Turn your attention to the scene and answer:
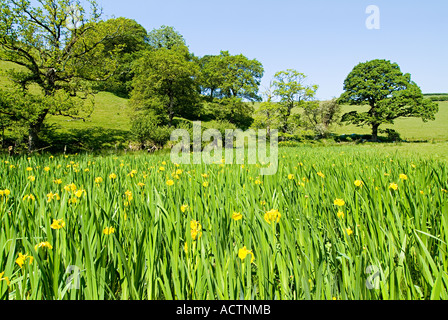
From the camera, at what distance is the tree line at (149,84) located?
1071cm

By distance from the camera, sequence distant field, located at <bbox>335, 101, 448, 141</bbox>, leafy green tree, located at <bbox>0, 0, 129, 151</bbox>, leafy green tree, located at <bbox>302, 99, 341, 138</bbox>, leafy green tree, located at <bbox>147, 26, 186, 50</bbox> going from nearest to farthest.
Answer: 1. leafy green tree, located at <bbox>0, 0, 129, 151</bbox>
2. distant field, located at <bbox>335, 101, 448, 141</bbox>
3. leafy green tree, located at <bbox>302, 99, 341, 138</bbox>
4. leafy green tree, located at <bbox>147, 26, 186, 50</bbox>

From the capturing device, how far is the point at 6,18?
10.1 meters

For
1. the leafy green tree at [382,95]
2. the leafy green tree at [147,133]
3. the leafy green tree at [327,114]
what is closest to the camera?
the leafy green tree at [147,133]

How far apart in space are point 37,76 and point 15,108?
2258 mm

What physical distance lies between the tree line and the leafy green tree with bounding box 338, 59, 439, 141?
0.34 feet

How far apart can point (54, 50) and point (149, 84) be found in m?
11.4

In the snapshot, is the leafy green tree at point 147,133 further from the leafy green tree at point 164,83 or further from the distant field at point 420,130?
the distant field at point 420,130

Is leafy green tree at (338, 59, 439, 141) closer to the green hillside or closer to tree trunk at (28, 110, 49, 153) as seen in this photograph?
the green hillside

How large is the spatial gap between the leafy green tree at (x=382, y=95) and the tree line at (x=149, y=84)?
105mm

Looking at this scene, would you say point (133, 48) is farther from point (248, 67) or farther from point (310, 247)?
point (310, 247)

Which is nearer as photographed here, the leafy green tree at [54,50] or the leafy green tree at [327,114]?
the leafy green tree at [54,50]

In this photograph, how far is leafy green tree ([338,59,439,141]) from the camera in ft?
86.1

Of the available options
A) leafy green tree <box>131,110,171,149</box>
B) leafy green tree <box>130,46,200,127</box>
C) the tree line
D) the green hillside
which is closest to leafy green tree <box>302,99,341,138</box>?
the tree line

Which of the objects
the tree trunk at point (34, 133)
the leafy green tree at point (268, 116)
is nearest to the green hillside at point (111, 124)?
the tree trunk at point (34, 133)
